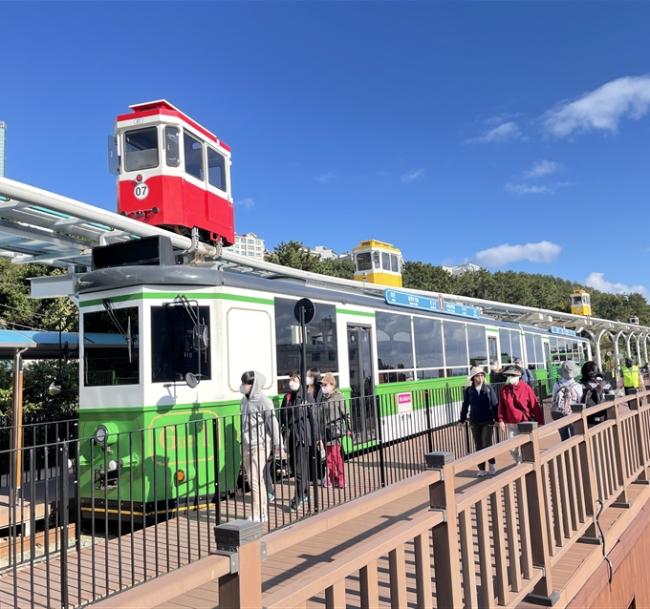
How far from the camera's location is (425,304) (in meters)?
13.3

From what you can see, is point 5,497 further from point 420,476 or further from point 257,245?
point 257,245

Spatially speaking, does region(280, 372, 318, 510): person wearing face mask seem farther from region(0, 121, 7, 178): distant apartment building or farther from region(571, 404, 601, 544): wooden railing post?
region(0, 121, 7, 178): distant apartment building

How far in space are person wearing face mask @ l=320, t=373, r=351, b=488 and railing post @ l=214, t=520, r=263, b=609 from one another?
5135 mm

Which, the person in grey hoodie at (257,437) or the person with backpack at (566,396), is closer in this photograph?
the person in grey hoodie at (257,437)

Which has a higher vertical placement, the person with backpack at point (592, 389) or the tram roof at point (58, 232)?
the tram roof at point (58, 232)

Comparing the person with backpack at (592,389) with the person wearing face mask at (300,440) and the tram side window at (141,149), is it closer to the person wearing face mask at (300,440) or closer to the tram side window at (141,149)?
the person wearing face mask at (300,440)

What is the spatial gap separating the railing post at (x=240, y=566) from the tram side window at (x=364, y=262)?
919 inches

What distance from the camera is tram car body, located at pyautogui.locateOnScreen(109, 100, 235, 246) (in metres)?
11.7

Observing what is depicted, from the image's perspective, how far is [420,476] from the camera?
3102 mm

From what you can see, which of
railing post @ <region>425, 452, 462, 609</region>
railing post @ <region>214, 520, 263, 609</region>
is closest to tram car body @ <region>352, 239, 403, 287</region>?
railing post @ <region>425, 452, 462, 609</region>

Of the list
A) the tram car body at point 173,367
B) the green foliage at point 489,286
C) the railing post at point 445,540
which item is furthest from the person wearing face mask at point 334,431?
the green foliage at point 489,286

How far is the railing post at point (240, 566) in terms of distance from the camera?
193 cm

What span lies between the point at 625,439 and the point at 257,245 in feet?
327

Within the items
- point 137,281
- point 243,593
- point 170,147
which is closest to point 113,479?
point 137,281
